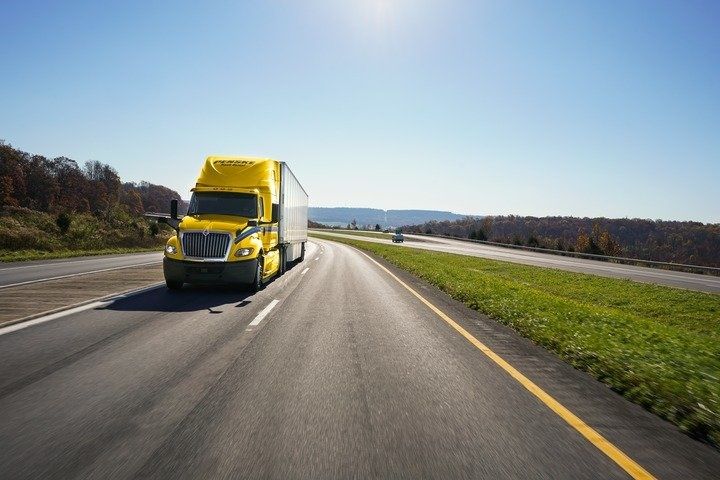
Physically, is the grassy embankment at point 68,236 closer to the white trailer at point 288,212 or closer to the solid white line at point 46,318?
the white trailer at point 288,212

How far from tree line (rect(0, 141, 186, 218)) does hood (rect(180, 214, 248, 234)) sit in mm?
43904

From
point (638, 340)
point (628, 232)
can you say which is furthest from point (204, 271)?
point (628, 232)

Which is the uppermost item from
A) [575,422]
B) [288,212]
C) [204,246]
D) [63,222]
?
[288,212]

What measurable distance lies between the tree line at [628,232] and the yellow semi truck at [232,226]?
86175 millimetres

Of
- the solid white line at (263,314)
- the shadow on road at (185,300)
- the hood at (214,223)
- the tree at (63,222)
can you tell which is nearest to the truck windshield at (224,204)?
the hood at (214,223)

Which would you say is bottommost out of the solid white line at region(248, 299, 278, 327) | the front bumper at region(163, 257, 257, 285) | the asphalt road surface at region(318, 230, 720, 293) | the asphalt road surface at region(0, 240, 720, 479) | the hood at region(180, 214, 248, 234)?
the asphalt road surface at region(318, 230, 720, 293)

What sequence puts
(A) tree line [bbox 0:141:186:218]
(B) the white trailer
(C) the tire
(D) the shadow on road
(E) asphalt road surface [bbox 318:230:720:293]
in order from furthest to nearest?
(A) tree line [bbox 0:141:186:218]
(E) asphalt road surface [bbox 318:230:720:293]
(B) the white trailer
(C) the tire
(D) the shadow on road

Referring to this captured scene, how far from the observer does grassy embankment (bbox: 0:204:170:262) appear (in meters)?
24.1

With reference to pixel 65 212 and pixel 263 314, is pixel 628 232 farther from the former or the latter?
pixel 263 314

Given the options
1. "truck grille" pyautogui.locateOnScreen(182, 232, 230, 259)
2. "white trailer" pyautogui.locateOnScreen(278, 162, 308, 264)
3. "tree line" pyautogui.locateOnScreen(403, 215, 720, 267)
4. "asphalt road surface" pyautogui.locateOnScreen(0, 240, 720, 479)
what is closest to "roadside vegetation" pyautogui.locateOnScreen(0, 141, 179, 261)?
"white trailer" pyautogui.locateOnScreen(278, 162, 308, 264)

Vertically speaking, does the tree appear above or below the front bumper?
above

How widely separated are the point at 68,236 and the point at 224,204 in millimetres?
21296

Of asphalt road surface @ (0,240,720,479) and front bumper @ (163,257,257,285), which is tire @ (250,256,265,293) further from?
asphalt road surface @ (0,240,720,479)

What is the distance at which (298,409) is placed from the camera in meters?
4.10
